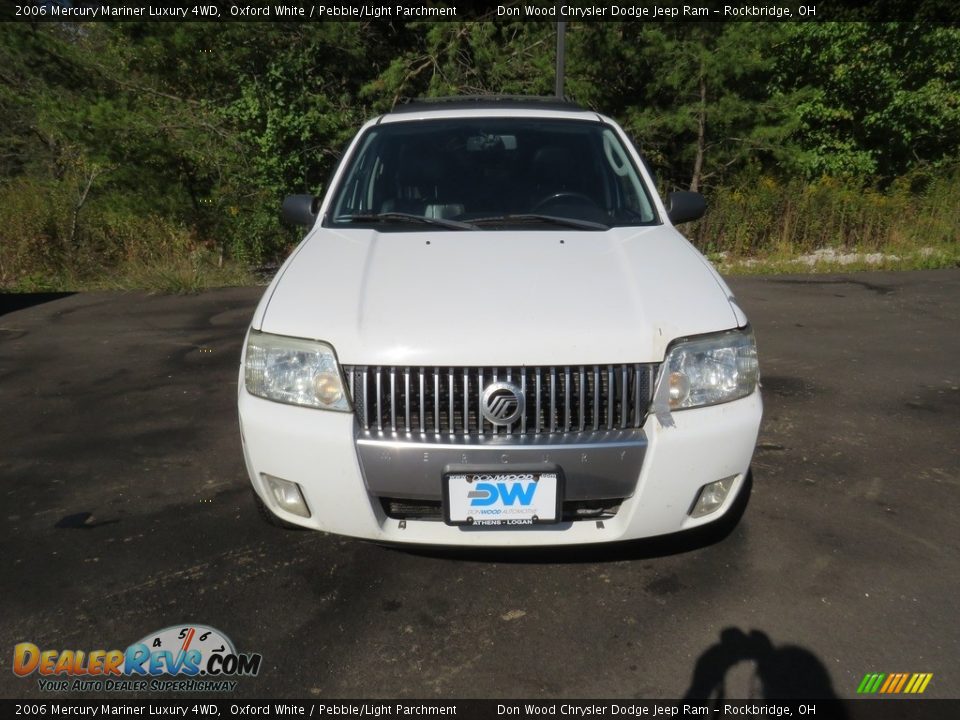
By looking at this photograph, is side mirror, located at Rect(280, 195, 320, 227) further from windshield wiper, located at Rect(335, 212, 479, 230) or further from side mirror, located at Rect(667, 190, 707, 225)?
side mirror, located at Rect(667, 190, 707, 225)

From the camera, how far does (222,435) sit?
162 inches

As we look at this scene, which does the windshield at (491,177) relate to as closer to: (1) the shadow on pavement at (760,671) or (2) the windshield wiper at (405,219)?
(2) the windshield wiper at (405,219)

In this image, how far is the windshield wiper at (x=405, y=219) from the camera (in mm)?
3189

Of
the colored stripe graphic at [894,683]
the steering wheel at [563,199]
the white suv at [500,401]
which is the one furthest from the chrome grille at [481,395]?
the steering wheel at [563,199]

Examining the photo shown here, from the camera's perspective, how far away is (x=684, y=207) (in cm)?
366

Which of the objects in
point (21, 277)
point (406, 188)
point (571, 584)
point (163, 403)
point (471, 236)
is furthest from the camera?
point (21, 277)

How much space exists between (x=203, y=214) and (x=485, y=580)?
361 inches

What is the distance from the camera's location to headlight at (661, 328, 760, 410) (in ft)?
7.70

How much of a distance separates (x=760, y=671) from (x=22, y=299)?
8.44m

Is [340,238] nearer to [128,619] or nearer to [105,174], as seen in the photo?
[128,619]

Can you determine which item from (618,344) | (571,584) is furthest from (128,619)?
→ (618,344)

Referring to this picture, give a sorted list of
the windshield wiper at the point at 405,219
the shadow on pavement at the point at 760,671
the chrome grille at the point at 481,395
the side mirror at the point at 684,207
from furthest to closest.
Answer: the side mirror at the point at 684,207
the windshield wiper at the point at 405,219
the chrome grille at the point at 481,395
the shadow on pavement at the point at 760,671

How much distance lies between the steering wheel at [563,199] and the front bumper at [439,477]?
1.48 m

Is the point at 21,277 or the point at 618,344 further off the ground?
the point at 618,344
